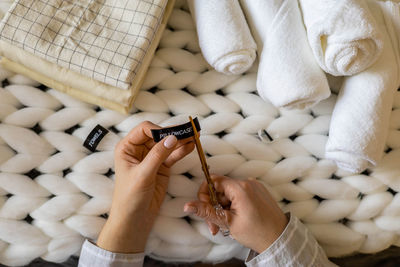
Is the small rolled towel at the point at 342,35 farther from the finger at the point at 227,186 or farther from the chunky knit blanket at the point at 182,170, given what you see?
the finger at the point at 227,186

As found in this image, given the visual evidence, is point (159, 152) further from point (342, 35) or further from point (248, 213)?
point (342, 35)

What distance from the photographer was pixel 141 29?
2.15 feet

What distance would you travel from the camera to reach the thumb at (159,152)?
0.56 meters

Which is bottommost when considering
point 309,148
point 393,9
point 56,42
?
point 309,148

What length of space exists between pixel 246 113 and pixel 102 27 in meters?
0.33

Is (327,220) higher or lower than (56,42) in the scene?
lower

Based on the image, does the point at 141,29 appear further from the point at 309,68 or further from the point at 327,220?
the point at 327,220

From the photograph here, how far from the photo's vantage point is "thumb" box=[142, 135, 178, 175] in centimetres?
56

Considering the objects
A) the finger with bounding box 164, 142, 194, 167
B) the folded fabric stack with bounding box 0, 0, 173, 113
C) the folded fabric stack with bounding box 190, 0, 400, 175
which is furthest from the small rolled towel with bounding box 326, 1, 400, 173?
the folded fabric stack with bounding box 0, 0, 173, 113

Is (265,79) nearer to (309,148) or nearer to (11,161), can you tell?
(309,148)

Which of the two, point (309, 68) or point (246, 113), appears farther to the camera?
point (246, 113)

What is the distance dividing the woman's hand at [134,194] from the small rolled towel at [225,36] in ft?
0.57

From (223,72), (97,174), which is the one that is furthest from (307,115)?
(97,174)

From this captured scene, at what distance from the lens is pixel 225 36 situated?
0.63m
